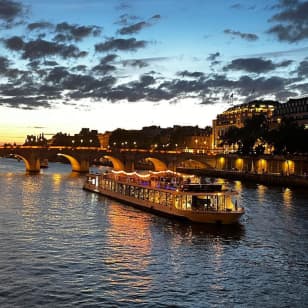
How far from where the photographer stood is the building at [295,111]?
124912mm

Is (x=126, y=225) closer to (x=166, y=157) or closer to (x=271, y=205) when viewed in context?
(x=271, y=205)

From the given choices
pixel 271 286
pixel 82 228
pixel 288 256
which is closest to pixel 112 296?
pixel 271 286

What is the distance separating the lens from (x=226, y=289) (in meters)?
22.3

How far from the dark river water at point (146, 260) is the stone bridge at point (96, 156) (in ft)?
184

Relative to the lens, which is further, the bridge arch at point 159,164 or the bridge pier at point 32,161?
the bridge arch at point 159,164

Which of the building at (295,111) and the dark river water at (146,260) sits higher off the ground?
the building at (295,111)

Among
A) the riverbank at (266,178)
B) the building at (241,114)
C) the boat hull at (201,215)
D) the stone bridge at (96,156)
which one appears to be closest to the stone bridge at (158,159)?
the stone bridge at (96,156)

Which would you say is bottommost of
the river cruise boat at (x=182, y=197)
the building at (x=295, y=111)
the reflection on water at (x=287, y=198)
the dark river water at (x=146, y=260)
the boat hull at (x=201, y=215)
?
the dark river water at (x=146, y=260)

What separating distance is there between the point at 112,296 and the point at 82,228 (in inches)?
572

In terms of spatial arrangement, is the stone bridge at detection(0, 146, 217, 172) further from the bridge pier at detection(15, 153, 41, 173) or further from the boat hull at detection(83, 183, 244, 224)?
the boat hull at detection(83, 183, 244, 224)

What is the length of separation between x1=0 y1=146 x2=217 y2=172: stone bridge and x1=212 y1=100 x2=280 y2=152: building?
103ft

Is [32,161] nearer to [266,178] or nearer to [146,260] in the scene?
[266,178]

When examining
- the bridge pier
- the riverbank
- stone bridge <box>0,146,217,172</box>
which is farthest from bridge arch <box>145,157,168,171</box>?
the bridge pier

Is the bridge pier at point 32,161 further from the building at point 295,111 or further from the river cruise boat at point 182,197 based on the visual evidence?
the building at point 295,111
